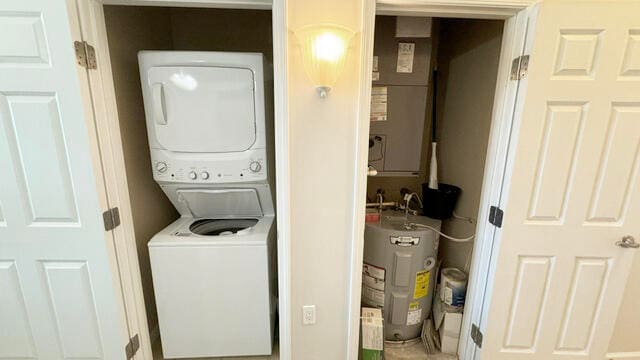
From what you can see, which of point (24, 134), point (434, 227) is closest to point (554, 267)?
point (434, 227)

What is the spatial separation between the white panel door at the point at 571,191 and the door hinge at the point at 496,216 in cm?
3

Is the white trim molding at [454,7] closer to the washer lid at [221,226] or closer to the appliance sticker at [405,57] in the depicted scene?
the appliance sticker at [405,57]

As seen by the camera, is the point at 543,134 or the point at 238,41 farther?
the point at 238,41

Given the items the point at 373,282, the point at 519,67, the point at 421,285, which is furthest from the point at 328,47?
the point at 421,285

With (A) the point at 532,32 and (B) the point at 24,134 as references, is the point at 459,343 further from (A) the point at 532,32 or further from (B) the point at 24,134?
(B) the point at 24,134

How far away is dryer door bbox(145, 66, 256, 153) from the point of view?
136 centimetres

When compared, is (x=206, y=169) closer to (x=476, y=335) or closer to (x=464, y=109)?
(x=464, y=109)

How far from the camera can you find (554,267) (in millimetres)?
1355

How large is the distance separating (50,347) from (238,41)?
2235mm

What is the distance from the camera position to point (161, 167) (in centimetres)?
145

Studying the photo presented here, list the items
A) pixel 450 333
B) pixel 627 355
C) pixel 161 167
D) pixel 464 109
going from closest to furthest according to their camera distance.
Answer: pixel 161 167
pixel 627 355
pixel 450 333
pixel 464 109

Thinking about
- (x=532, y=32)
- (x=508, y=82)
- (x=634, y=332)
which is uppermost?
(x=532, y=32)

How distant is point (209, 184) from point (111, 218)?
0.48 metres

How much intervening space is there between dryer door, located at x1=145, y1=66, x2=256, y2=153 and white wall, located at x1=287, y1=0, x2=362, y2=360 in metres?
0.39
